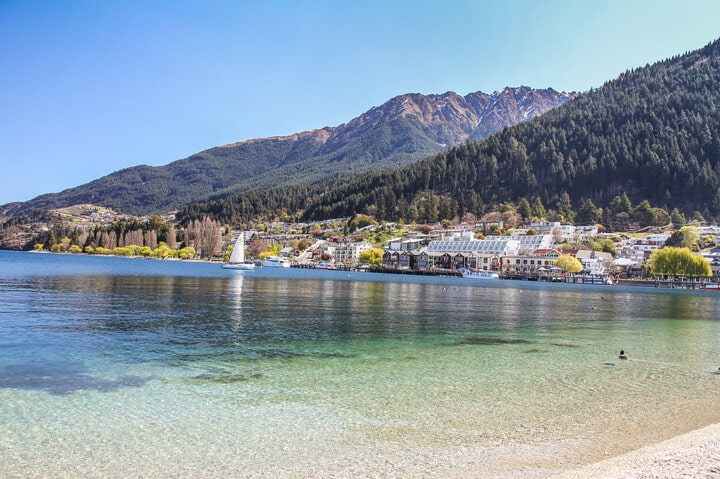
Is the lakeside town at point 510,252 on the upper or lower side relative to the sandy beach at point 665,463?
upper

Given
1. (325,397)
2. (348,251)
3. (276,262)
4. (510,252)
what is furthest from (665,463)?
(348,251)

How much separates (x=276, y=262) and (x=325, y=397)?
153 metres

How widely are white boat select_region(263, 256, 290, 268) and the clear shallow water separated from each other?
13446cm

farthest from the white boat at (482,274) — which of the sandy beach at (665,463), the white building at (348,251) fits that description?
the sandy beach at (665,463)

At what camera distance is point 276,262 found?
539 feet

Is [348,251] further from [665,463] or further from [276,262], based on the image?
[665,463]

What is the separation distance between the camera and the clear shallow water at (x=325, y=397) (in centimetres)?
967

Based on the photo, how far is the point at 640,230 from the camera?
15625 cm

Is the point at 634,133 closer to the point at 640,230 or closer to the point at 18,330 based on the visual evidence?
the point at 640,230

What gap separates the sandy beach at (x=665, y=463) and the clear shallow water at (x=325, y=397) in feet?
2.28

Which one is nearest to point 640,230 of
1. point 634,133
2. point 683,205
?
point 683,205

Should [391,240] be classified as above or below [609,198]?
below

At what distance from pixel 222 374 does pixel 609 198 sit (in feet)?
615

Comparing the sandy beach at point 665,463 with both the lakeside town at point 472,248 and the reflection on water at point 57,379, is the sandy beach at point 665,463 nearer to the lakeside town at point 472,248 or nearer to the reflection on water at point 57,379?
the reflection on water at point 57,379
